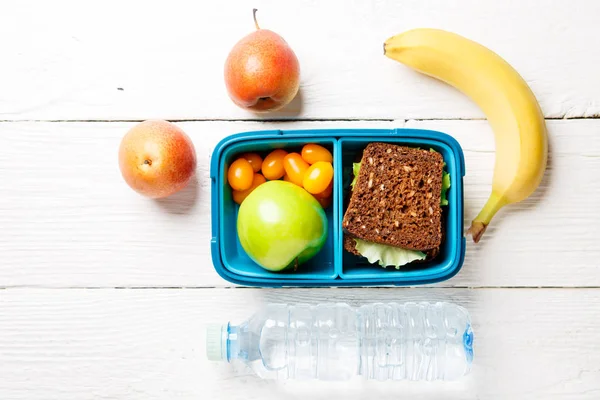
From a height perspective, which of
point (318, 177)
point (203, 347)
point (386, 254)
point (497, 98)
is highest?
point (497, 98)

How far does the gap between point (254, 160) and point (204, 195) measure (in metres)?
0.11

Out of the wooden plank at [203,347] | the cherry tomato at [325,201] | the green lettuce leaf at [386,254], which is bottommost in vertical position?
the wooden plank at [203,347]

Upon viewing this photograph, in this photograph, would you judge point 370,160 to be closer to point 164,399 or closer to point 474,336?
point 474,336

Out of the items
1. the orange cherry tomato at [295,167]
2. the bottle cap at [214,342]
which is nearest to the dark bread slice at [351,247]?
the orange cherry tomato at [295,167]

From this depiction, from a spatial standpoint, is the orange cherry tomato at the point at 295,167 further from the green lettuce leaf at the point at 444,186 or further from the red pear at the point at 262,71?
the green lettuce leaf at the point at 444,186

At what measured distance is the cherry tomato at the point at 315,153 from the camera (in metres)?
0.92

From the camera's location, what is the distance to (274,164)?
0.94 meters

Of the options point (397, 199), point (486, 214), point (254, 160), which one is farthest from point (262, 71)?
point (486, 214)

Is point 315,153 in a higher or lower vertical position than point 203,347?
higher

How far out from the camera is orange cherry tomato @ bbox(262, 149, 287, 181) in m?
0.94

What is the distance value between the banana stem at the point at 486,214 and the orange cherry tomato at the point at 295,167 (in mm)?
274

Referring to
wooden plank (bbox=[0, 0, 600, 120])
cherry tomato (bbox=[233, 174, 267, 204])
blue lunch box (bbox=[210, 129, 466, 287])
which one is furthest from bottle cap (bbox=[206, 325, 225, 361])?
wooden plank (bbox=[0, 0, 600, 120])

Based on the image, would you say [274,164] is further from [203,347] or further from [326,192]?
[203,347]

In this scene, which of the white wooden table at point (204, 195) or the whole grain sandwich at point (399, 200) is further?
the white wooden table at point (204, 195)
